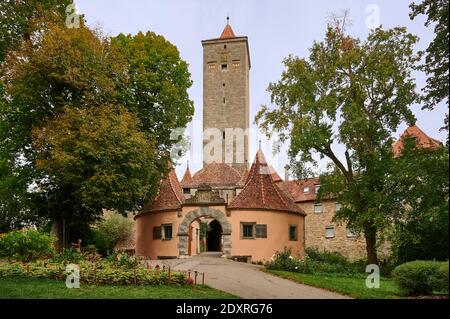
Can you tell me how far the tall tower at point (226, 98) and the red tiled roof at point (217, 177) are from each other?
35.5 feet

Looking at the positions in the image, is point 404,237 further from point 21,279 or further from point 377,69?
point 21,279

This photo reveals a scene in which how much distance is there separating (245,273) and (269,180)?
1178 centimetres

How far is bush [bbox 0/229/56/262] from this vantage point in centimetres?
1947

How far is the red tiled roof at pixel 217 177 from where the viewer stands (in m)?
38.9

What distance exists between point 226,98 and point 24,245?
3640cm

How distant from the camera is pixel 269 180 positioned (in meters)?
32.1

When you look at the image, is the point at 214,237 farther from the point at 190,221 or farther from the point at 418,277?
the point at 418,277

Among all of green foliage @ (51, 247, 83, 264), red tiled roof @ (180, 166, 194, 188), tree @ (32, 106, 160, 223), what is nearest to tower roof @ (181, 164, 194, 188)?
red tiled roof @ (180, 166, 194, 188)

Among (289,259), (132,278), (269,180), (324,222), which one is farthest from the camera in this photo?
(324,222)

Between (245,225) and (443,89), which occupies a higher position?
(443,89)

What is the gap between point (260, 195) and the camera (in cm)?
3077

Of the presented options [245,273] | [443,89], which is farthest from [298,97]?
[443,89]

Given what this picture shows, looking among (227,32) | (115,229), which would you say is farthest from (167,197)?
(227,32)

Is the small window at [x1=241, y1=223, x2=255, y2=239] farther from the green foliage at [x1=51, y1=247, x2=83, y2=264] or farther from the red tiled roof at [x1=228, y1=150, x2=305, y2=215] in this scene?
the green foliage at [x1=51, y1=247, x2=83, y2=264]
